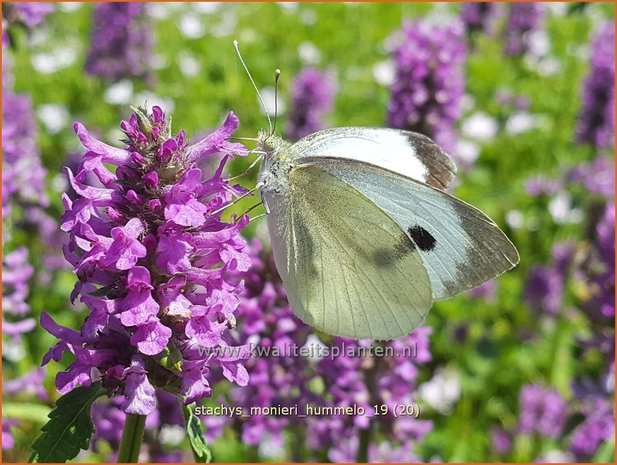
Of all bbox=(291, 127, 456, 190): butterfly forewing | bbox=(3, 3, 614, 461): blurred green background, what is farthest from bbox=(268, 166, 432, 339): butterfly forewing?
bbox=(3, 3, 614, 461): blurred green background

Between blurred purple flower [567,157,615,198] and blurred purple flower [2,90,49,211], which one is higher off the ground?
blurred purple flower [2,90,49,211]

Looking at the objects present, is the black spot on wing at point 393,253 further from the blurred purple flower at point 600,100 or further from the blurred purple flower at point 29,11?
the blurred purple flower at point 600,100

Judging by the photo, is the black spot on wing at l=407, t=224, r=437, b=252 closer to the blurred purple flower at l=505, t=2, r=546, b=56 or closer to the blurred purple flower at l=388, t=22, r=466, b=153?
the blurred purple flower at l=388, t=22, r=466, b=153

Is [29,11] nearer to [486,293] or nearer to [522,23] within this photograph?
[486,293]

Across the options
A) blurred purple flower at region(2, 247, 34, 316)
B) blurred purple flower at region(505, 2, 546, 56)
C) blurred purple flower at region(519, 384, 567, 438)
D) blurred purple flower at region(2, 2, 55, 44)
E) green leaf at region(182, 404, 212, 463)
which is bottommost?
blurred purple flower at region(519, 384, 567, 438)

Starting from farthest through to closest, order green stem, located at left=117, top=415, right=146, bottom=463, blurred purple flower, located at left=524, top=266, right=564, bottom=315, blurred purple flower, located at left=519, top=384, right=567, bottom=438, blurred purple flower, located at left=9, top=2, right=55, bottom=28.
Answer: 1. blurred purple flower, located at left=524, top=266, right=564, bottom=315
2. blurred purple flower, located at left=519, top=384, right=567, bottom=438
3. blurred purple flower, located at left=9, top=2, right=55, bottom=28
4. green stem, located at left=117, top=415, right=146, bottom=463

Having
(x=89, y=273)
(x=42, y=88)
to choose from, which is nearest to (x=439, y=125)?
(x=89, y=273)

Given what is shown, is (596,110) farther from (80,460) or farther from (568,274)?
(80,460)

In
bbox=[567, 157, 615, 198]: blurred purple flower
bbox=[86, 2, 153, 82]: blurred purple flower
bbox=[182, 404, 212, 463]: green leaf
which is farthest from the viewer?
bbox=[86, 2, 153, 82]: blurred purple flower
